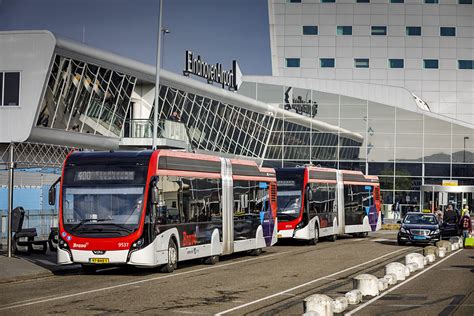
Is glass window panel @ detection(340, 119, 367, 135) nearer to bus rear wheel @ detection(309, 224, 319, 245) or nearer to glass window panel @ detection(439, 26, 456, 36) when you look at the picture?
glass window panel @ detection(439, 26, 456, 36)

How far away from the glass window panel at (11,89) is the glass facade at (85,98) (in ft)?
3.73

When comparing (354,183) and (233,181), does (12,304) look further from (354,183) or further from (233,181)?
(354,183)

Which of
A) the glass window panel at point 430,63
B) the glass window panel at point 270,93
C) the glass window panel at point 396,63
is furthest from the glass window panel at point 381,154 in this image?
the glass window panel at point 430,63

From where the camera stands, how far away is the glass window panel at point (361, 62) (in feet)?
308

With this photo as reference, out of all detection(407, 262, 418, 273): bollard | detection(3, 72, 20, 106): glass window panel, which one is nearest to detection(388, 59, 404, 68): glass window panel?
detection(3, 72, 20, 106): glass window panel

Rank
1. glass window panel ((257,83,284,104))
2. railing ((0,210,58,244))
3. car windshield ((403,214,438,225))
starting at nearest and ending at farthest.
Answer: railing ((0,210,58,244))
car windshield ((403,214,438,225))
glass window panel ((257,83,284,104))

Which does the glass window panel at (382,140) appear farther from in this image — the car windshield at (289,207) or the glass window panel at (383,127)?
the car windshield at (289,207)

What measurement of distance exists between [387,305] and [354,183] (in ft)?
97.4

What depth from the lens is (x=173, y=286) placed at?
20.2 m

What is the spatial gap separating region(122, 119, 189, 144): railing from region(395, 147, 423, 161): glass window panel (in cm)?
2679

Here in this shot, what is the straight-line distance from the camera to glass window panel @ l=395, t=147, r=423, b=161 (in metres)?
77.1

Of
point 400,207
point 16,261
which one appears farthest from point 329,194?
point 400,207

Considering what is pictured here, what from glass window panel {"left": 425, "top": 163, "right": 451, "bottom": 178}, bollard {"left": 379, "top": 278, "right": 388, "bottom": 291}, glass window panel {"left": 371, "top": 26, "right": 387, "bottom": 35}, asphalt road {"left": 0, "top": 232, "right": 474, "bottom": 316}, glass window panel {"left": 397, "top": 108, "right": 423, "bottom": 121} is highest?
glass window panel {"left": 371, "top": 26, "right": 387, "bottom": 35}

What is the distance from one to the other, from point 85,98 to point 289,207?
11.3 meters
